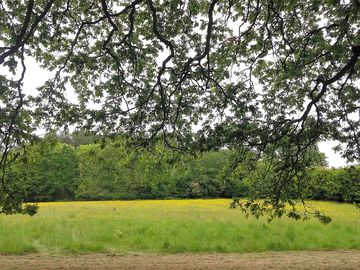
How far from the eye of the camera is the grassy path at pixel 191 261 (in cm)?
1167

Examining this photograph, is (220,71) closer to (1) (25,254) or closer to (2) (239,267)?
(2) (239,267)

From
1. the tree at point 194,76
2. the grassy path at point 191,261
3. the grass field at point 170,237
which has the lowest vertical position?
the grassy path at point 191,261

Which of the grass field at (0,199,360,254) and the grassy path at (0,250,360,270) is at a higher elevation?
the grass field at (0,199,360,254)

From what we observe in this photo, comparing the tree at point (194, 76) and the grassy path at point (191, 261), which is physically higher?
the tree at point (194, 76)

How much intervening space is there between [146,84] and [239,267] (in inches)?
222

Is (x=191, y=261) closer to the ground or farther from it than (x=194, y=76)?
closer to the ground

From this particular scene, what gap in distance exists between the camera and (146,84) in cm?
1120

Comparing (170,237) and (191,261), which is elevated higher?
(170,237)

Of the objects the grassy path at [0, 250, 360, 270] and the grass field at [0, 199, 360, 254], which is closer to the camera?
the grassy path at [0, 250, 360, 270]

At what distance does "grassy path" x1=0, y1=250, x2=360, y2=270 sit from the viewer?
38.3ft

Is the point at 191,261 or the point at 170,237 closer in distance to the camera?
the point at 191,261

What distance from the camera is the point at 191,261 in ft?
42.1

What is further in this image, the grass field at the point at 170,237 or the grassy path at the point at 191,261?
the grass field at the point at 170,237

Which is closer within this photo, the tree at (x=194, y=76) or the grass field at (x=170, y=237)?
the tree at (x=194, y=76)
